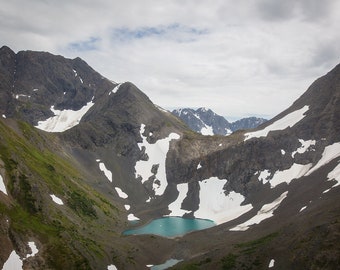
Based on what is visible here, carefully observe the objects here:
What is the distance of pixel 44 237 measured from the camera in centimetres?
7944

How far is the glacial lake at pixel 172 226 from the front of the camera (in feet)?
444

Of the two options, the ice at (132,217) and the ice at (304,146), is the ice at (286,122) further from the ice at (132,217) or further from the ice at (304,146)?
the ice at (132,217)

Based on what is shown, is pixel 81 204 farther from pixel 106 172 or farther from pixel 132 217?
pixel 106 172

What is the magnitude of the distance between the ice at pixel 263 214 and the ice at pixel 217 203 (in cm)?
1591

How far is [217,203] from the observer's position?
176125 mm

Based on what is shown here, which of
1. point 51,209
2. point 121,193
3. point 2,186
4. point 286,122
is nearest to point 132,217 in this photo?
point 121,193

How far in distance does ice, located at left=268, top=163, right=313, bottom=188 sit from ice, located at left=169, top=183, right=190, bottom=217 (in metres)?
42.8

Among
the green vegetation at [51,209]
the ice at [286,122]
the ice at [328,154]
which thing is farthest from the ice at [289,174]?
the green vegetation at [51,209]

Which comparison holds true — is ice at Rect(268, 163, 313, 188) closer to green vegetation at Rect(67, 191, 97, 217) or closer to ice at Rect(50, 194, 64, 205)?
green vegetation at Rect(67, 191, 97, 217)

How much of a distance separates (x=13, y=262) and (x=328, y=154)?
418 feet

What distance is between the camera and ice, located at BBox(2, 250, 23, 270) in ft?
216

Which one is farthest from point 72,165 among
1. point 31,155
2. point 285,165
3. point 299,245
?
point 299,245

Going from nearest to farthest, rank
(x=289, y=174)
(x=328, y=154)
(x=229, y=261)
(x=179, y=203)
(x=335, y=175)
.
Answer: (x=229, y=261), (x=335, y=175), (x=328, y=154), (x=289, y=174), (x=179, y=203)

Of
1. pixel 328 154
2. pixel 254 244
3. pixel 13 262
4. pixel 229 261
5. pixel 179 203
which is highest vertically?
pixel 179 203
